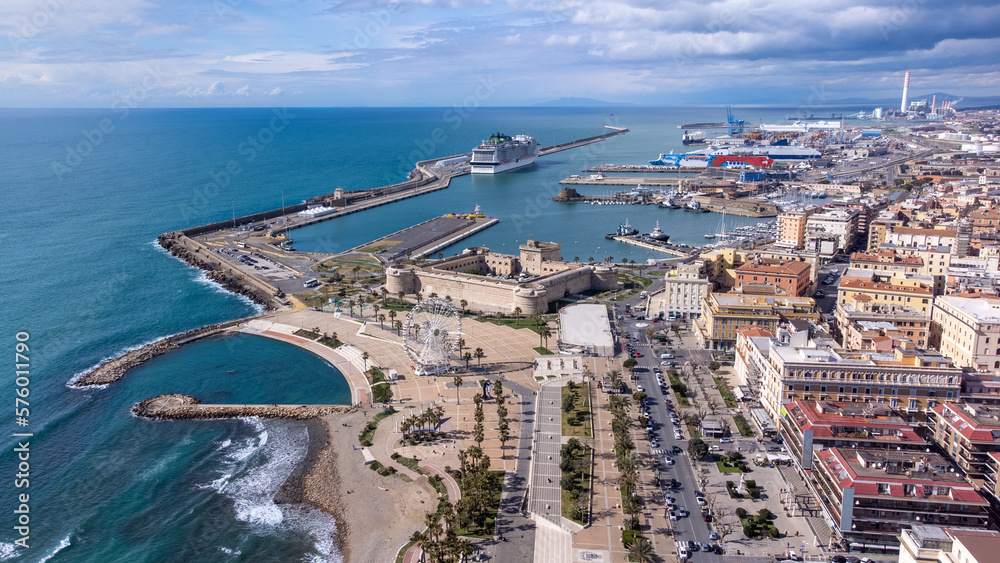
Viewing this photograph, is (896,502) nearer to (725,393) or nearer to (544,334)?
(725,393)

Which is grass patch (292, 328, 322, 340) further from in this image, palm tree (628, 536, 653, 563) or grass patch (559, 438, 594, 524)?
palm tree (628, 536, 653, 563)

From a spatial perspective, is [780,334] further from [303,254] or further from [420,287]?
[303,254]

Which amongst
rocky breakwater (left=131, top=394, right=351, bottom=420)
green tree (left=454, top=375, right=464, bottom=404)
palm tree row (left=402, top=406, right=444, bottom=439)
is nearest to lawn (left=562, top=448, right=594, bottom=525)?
palm tree row (left=402, top=406, right=444, bottom=439)

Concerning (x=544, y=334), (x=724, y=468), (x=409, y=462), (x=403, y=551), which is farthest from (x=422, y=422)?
(x=724, y=468)

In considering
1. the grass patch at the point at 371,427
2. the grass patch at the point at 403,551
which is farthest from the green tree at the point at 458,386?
the grass patch at the point at 403,551

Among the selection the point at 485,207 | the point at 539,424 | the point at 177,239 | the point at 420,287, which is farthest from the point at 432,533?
the point at 485,207

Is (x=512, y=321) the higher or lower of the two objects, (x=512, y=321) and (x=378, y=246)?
the lower
